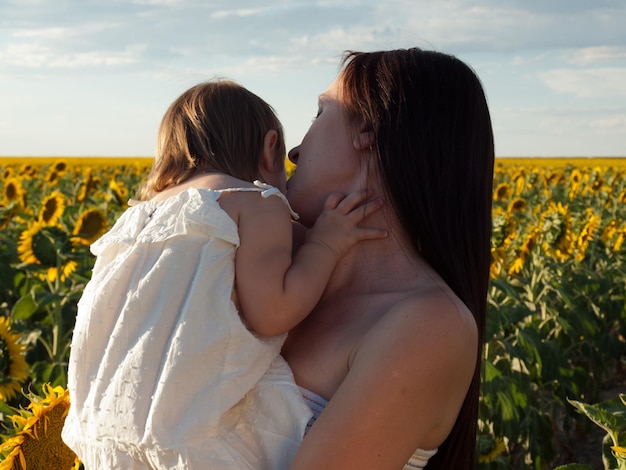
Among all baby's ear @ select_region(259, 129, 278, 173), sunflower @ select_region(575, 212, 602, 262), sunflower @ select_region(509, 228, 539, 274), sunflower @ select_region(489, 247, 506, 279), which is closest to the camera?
baby's ear @ select_region(259, 129, 278, 173)

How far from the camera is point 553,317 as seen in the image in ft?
16.3

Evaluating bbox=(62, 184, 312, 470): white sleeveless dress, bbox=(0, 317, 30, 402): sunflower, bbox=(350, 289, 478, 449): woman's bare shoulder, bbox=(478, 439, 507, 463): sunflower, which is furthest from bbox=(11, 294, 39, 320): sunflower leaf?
bbox=(350, 289, 478, 449): woman's bare shoulder

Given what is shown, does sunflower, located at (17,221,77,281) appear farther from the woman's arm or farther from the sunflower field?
the woman's arm

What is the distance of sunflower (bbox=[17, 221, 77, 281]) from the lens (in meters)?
4.51

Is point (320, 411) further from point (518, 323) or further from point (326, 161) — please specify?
point (518, 323)

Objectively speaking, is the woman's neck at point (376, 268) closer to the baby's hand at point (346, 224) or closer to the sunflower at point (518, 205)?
the baby's hand at point (346, 224)

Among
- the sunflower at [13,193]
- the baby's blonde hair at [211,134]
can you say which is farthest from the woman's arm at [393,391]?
the sunflower at [13,193]

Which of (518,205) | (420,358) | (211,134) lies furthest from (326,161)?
(518,205)

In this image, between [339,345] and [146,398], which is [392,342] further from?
[146,398]

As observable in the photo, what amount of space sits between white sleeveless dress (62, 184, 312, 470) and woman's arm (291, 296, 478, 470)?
4.1 inches

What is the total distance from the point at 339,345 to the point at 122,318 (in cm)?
37

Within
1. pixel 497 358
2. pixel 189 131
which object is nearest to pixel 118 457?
pixel 189 131

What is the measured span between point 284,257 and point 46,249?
3.08 meters

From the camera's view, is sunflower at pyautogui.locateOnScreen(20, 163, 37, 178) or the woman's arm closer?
the woman's arm
